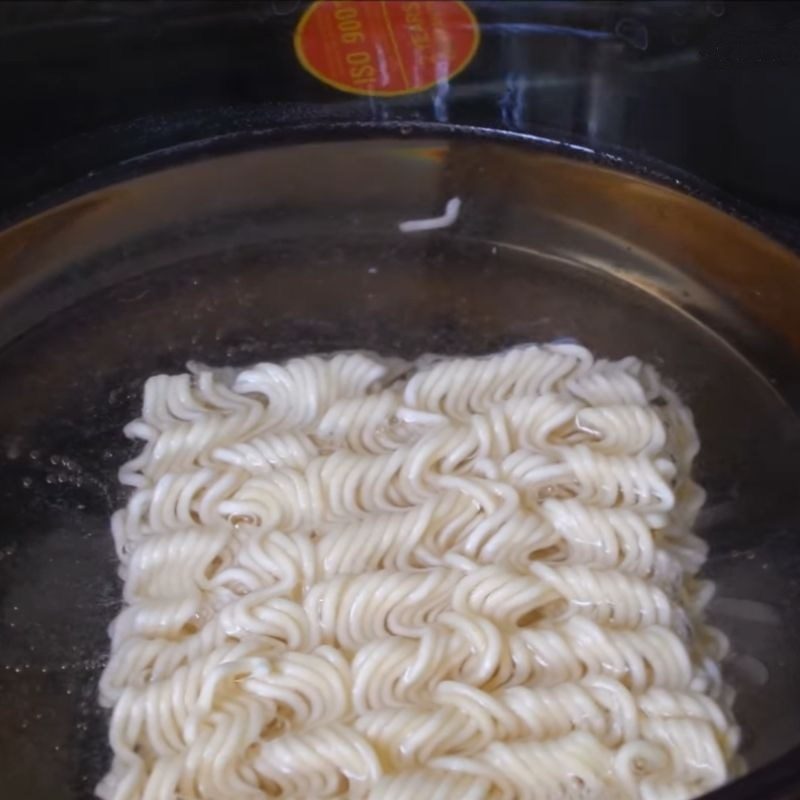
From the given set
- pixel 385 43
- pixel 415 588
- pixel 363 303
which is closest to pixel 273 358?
pixel 363 303

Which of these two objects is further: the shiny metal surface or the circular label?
the circular label

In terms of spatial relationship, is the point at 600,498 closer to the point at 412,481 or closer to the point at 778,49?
the point at 412,481

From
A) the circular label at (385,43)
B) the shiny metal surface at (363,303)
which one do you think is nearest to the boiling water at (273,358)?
the shiny metal surface at (363,303)

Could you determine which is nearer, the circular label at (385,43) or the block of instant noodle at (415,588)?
the block of instant noodle at (415,588)

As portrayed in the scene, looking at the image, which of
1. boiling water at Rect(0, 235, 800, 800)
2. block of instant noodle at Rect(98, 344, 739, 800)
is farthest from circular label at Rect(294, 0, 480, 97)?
block of instant noodle at Rect(98, 344, 739, 800)

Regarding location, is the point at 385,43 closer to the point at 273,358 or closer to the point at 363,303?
the point at 363,303

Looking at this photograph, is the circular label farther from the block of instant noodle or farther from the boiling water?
the block of instant noodle

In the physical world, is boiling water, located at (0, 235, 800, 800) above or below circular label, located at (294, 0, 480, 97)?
below

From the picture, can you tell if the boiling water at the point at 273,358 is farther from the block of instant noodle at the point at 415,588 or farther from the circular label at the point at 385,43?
the circular label at the point at 385,43
